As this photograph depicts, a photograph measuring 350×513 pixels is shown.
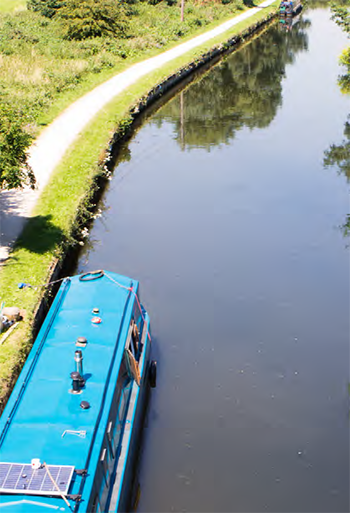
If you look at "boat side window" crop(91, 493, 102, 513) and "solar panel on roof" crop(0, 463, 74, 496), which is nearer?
"solar panel on roof" crop(0, 463, 74, 496)

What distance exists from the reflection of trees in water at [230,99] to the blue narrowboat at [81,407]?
20819 mm

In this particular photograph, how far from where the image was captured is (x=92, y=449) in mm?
11266

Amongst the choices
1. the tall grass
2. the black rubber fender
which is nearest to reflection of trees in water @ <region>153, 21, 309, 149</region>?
the tall grass

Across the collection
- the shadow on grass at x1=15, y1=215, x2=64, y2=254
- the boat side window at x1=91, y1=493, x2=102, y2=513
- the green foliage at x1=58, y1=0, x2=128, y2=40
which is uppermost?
the green foliage at x1=58, y1=0, x2=128, y2=40

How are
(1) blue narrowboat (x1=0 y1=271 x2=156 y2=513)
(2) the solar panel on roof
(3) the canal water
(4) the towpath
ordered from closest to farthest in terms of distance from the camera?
(2) the solar panel on roof < (1) blue narrowboat (x1=0 y1=271 x2=156 y2=513) < (3) the canal water < (4) the towpath

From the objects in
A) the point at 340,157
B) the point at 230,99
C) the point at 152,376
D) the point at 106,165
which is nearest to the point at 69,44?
the point at 230,99

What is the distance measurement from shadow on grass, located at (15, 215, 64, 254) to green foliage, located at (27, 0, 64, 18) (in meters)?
40.9

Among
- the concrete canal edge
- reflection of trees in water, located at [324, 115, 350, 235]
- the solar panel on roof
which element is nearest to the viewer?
the solar panel on roof

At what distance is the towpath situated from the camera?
2233cm

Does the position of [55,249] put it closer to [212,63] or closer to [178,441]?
[178,441]

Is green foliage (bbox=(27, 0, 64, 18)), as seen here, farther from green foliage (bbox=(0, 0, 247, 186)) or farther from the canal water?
the canal water

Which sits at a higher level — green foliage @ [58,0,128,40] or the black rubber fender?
green foliage @ [58,0,128,40]

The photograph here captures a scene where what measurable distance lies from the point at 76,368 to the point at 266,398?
19.0ft

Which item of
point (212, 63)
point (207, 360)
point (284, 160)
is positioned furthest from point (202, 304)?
point (212, 63)
